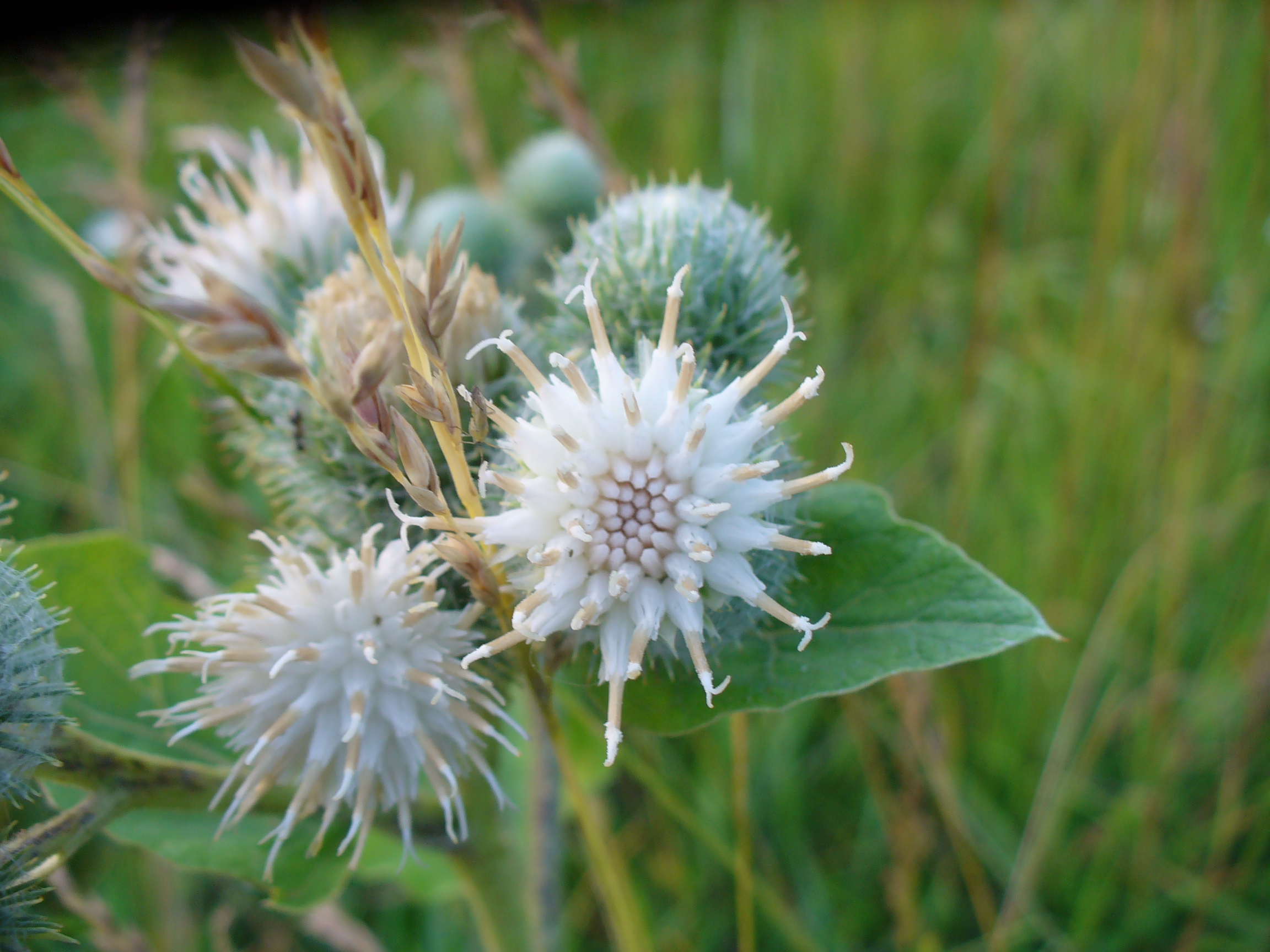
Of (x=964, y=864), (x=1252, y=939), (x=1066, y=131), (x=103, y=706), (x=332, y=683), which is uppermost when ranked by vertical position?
(x=1066, y=131)

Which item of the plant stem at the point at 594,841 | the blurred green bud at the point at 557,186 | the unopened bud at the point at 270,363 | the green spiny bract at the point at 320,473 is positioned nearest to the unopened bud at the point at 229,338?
the unopened bud at the point at 270,363

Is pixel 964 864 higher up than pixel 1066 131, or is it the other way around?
pixel 1066 131

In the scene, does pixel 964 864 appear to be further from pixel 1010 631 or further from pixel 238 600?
pixel 238 600

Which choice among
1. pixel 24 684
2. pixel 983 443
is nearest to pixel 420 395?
pixel 24 684

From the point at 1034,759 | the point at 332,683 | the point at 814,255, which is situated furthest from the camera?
the point at 814,255

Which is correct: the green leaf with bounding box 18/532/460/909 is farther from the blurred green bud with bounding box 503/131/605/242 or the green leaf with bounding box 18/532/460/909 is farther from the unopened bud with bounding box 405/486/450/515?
the blurred green bud with bounding box 503/131/605/242

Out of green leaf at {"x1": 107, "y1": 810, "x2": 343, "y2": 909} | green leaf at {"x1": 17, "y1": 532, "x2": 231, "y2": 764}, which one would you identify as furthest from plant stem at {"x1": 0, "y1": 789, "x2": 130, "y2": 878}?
green leaf at {"x1": 17, "y1": 532, "x2": 231, "y2": 764}

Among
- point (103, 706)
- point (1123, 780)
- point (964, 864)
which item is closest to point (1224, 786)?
point (1123, 780)
